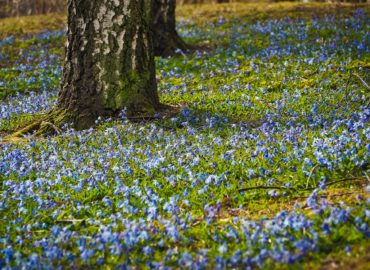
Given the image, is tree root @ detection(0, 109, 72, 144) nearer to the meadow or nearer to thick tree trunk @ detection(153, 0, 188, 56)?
the meadow

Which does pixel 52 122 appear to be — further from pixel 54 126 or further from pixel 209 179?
pixel 209 179

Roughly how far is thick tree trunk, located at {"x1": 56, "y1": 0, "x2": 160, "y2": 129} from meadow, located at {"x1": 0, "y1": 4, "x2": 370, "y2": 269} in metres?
0.33

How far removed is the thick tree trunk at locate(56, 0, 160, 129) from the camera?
724cm

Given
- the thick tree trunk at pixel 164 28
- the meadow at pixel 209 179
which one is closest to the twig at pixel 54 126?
the meadow at pixel 209 179

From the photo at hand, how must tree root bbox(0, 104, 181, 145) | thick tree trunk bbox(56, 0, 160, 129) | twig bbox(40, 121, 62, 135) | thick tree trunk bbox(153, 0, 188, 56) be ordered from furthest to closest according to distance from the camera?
thick tree trunk bbox(153, 0, 188, 56) < thick tree trunk bbox(56, 0, 160, 129) < tree root bbox(0, 104, 181, 145) < twig bbox(40, 121, 62, 135)

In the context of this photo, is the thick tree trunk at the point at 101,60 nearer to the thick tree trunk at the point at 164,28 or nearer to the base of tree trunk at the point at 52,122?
the base of tree trunk at the point at 52,122

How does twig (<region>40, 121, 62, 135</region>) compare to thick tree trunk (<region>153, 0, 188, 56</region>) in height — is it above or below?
below

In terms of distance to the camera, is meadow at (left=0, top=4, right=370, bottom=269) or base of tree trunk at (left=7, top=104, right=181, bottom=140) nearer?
meadow at (left=0, top=4, right=370, bottom=269)

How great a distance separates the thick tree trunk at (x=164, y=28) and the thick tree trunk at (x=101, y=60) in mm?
4470

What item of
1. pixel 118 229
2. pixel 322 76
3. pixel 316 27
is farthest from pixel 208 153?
pixel 316 27

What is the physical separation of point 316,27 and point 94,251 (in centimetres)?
1052

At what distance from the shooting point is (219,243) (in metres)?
3.75

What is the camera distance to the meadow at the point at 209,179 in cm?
360

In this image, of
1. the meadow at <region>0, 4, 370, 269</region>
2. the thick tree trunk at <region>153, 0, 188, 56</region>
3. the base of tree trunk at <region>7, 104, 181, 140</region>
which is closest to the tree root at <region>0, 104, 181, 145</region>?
the base of tree trunk at <region>7, 104, 181, 140</region>
